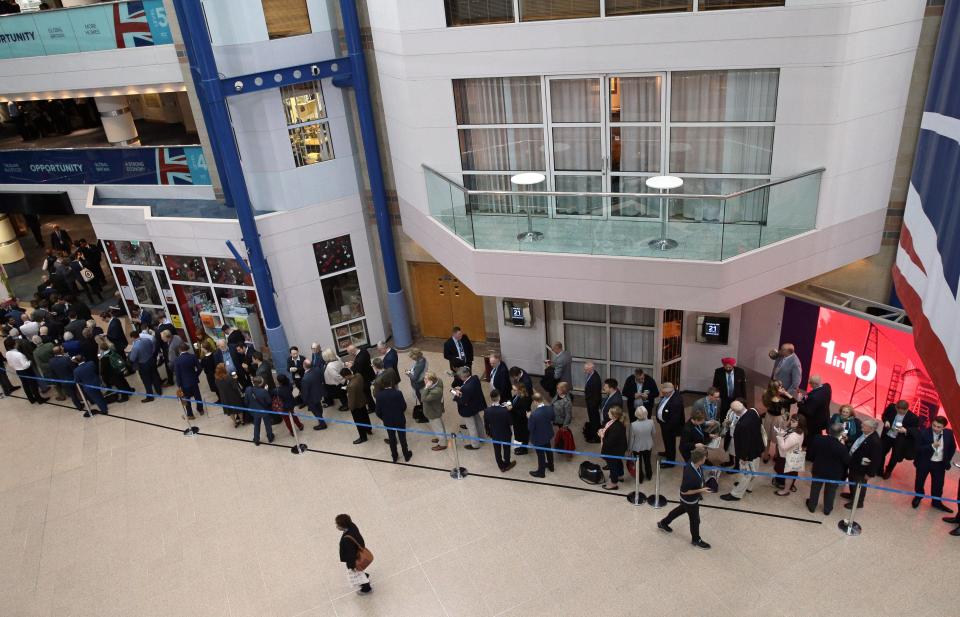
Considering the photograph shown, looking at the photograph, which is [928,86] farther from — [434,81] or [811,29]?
[434,81]

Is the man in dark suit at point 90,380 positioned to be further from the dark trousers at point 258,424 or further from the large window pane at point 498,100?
the large window pane at point 498,100

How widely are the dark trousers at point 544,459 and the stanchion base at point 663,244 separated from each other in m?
3.18

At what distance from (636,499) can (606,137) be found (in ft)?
17.4

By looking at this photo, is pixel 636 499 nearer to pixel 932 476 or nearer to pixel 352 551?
pixel 932 476

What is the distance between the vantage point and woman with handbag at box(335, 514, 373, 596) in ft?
26.2

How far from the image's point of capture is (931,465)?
8.78 m

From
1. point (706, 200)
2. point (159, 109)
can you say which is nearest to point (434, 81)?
point (706, 200)

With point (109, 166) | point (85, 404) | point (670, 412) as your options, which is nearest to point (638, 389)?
point (670, 412)

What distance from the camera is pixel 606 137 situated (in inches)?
416

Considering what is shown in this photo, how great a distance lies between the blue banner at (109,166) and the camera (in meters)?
14.3

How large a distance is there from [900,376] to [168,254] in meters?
13.3

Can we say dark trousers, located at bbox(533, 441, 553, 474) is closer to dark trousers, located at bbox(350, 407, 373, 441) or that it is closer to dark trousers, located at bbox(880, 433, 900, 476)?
dark trousers, located at bbox(350, 407, 373, 441)

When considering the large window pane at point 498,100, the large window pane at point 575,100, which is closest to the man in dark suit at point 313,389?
the large window pane at point 498,100

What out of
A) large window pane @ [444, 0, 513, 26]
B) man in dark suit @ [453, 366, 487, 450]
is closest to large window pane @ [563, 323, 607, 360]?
man in dark suit @ [453, 366, 487, 450]
